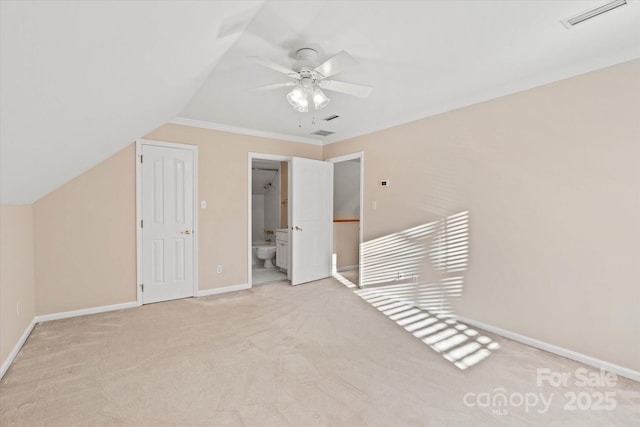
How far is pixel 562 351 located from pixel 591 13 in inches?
99.4

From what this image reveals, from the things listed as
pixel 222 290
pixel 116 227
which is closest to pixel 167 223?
pixel 116 227

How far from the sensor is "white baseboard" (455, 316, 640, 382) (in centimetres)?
220

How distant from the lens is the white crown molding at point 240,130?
12.9ft

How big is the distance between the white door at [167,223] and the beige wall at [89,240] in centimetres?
16

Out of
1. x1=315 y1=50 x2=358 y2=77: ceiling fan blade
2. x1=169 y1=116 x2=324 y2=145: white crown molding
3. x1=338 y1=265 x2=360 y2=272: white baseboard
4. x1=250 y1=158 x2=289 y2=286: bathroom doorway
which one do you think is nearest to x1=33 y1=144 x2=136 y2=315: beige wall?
x1=169 y1=116 x2=324 y2=145: white crown molding

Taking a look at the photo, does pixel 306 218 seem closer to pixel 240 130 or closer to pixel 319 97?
pixel 240 130

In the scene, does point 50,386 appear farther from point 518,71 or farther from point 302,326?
point 518,71

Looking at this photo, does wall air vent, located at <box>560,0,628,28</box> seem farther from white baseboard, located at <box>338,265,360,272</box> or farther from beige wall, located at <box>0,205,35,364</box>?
white baseboard, located at <box>338,265,360,272</box>

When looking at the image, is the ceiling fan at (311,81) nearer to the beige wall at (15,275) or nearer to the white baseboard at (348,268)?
the beige wall at (15,275)

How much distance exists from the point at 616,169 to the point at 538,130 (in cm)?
65

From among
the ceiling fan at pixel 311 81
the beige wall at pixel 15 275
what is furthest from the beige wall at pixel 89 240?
the ceiling fan at pixel 311 81

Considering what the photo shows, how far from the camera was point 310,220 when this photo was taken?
4.83m

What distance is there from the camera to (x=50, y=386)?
2.04 meters

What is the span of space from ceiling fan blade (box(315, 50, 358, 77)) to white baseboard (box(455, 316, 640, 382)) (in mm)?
2820
